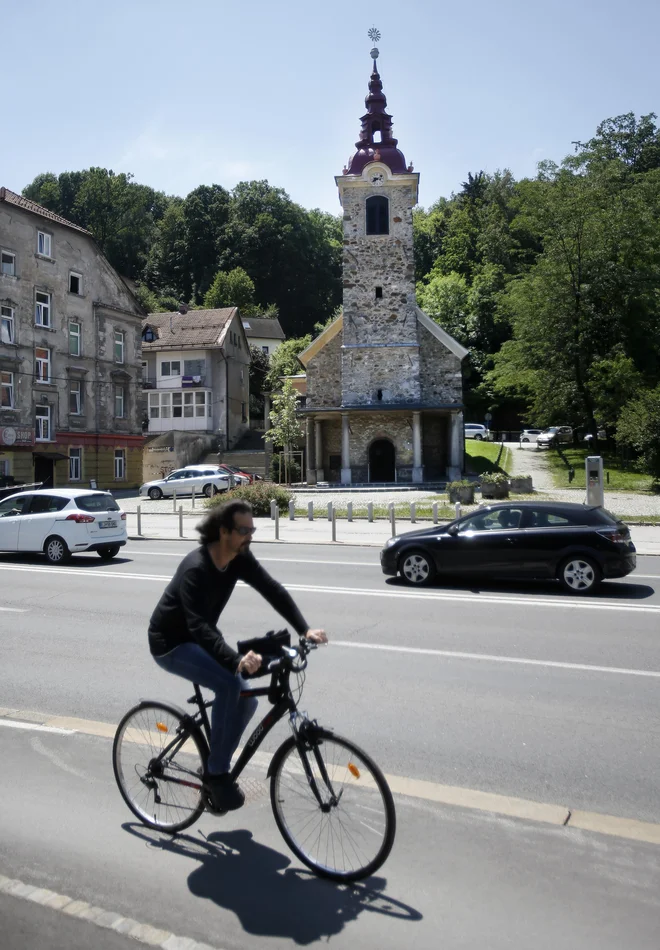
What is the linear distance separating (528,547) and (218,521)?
930 centimetres

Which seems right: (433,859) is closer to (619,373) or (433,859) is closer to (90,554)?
(90,554)

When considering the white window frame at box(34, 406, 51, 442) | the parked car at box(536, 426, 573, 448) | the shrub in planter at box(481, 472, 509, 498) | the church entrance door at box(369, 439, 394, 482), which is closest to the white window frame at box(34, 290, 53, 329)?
the white window frame at box(34, 406, 51, 442)

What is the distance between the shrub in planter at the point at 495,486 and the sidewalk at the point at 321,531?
6.55 m

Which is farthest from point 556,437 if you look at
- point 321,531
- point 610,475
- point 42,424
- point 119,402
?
point 321,531

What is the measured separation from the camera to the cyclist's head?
4.11 m

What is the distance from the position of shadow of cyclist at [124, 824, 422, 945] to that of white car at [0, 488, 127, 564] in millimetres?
13139

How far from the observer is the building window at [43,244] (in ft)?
138

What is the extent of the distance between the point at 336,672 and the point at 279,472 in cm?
4174

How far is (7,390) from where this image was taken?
3950 centimetres

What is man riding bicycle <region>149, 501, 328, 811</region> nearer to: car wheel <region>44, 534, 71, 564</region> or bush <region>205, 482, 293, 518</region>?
car wheel <region>44, 534, 71, 564</region>

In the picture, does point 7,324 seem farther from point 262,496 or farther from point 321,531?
point 321,531

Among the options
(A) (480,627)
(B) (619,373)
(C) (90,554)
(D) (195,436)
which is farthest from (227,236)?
(A) (480,627)

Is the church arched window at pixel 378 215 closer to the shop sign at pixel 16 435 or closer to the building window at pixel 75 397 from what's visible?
the building window at pixel 75 397

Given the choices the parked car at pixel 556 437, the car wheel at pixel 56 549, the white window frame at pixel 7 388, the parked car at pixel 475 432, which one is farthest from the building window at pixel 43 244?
the parked car at pixel 475 432
